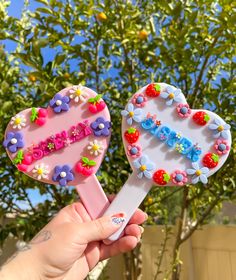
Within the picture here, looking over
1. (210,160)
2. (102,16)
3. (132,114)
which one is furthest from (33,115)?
(102,16)

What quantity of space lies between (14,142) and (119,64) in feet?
4.28

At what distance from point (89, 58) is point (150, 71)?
1.13 feet

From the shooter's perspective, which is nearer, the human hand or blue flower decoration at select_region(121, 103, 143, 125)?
the human hand

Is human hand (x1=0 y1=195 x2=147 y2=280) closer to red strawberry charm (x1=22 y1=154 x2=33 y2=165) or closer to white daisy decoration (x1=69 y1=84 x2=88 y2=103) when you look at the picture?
red strawberry charm (x1=22 y1=154 x2=33 y2=165)

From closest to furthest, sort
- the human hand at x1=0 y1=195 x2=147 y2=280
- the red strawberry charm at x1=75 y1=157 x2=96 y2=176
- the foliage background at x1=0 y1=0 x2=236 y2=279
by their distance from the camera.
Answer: the human hand at x1=0 y1=195 x2=147 y2=280 < the red strawberry charm at x1=75 y1=157 x2=96 y2=176 < the foliage background at x1=0 y1=0 x2=236 y2=279

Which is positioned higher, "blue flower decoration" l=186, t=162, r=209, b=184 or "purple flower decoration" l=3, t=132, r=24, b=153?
"purple flower decoration" l=3, t=132, r=24, b=153

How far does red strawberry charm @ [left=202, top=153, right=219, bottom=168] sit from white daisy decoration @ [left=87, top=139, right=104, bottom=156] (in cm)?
27

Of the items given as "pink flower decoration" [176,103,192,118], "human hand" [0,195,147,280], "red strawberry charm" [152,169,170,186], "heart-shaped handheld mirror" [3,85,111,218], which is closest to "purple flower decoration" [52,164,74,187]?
"heart-shaped handheld mirror" [3,85,111,218]

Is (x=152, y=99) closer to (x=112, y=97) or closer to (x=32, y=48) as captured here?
(x=32, y=48)

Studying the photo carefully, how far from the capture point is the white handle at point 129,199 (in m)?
1.14

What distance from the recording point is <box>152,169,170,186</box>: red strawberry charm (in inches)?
45.1

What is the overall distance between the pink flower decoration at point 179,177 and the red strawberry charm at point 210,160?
61mm

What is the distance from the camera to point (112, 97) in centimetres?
217

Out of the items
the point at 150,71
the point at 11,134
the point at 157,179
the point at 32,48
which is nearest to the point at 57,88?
the point at 32,48
